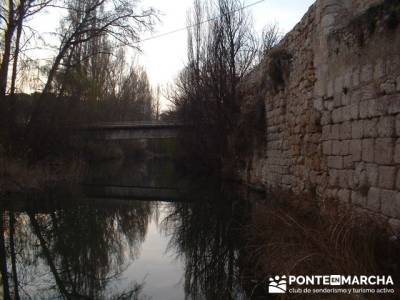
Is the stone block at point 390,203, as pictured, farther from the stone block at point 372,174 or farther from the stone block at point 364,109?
the stone block at point 364,109

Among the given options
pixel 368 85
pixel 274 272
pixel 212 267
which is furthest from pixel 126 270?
pixel 368 85

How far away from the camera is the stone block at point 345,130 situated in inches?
232

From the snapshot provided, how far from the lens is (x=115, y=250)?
6461 millimetres

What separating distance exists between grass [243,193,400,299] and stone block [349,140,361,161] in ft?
2.41

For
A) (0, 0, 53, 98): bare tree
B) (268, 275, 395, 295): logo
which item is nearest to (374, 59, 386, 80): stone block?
(268, 275, 395, 295): logo

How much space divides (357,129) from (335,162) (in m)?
0.94

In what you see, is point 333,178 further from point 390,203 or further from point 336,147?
point 390,203

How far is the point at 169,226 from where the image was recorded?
8.45 metres

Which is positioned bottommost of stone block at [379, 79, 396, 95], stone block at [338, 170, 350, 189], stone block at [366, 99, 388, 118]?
stone block at [338, 170, 350, 189]

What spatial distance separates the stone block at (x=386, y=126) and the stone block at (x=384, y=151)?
0.07 metres

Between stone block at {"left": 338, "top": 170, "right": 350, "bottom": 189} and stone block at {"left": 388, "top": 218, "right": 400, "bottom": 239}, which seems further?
stone block at {"left": 338, "top": 170, "right": 350, "bottom": 189}

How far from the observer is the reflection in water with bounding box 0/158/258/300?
4742mm

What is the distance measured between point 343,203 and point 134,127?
2163 centimetres

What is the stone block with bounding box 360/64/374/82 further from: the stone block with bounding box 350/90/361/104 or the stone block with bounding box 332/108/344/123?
the stone block with bounding box 332/108/344/123
